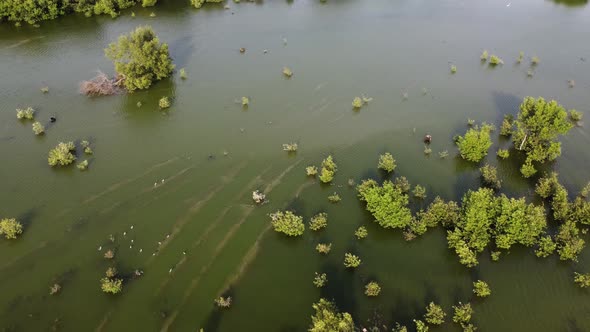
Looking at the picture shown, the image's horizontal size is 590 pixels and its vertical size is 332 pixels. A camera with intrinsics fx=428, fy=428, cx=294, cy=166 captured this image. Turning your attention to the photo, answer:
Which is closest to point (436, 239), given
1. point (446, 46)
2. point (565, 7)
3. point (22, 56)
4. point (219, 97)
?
point (219, 97)

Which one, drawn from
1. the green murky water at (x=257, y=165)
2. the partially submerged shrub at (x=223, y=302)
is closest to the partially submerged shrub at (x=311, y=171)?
the green murky water at (x=257, y=165)

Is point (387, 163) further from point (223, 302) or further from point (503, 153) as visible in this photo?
point (223, 302)

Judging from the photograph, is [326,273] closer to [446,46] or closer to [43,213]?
[43,213]

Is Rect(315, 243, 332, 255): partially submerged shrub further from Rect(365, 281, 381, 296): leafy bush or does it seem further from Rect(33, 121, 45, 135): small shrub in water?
Rect(33, 121, 45, 135): small shrub in water

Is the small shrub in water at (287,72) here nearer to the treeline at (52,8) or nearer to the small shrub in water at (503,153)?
the small shrub in water at (503,153)

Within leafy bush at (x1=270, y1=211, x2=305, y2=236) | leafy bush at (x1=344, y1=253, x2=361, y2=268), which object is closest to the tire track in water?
leafy bush at (x1=270, y1=211, x2=305, y2=236)

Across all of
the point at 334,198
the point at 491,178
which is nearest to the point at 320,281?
the point at 334,198

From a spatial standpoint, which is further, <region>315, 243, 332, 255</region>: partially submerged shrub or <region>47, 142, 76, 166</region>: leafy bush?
<region>47, 142, 76, 166</region>: leafy bush
